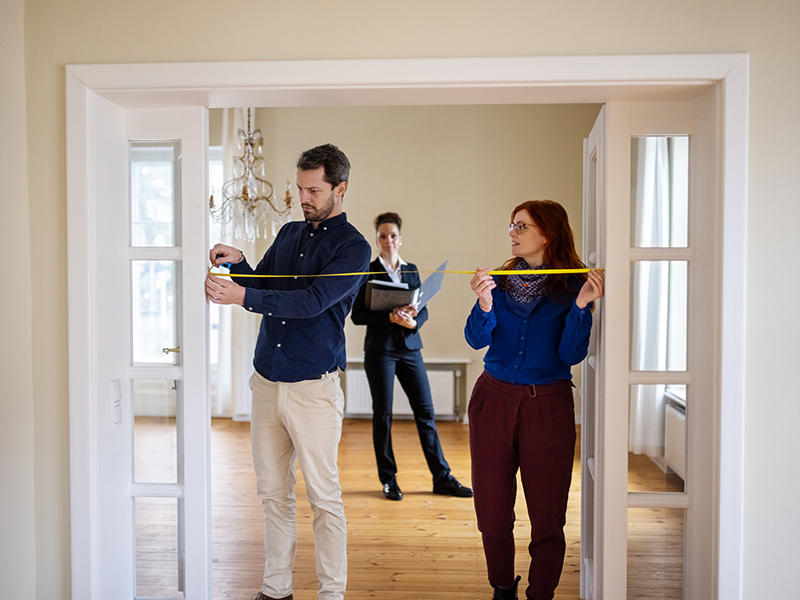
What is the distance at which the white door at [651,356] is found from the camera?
5.90 ft

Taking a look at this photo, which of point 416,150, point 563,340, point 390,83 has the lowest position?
point 563,340

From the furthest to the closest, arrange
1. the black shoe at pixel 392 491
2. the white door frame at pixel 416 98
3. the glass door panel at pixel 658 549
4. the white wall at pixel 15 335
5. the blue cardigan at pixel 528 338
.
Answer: the black shoe at pixel 392 491 < the blue cardigan at pixel 528 338 < the glass door panel at pixel 658 549 < the white wall at pixel 15 335 < the white door frame at pixel 416 98

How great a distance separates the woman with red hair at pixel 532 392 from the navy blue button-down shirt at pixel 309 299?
457 millimetres

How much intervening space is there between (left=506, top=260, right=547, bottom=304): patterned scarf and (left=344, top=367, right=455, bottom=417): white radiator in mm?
3181

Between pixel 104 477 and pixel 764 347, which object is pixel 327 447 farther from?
pixel 764 347

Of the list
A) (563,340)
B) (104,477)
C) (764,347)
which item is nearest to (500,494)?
(563,340)

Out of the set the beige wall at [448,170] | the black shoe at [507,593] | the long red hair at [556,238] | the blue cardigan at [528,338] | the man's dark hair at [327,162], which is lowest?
the black shoe at [507,593]

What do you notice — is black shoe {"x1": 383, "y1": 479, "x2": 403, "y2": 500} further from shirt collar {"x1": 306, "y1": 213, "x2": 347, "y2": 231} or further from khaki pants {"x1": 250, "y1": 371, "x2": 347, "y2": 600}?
shirt collar {"x1": 306, "y1": 213, "x2": 347, "y2": 231}

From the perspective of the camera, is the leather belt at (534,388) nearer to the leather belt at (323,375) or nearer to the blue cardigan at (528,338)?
the blue cardigan at (528,338)

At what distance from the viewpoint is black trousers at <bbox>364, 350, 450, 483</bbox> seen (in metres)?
3.39

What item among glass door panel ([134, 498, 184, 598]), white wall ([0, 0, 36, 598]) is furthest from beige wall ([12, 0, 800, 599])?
glass door panel ([134, 498, 184, 598])

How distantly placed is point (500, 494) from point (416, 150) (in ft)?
12.3

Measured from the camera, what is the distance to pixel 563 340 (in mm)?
1904

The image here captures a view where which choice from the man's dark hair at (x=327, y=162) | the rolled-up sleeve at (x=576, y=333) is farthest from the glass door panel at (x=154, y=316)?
the rolled-up sleeve at (x=576, y=333)
